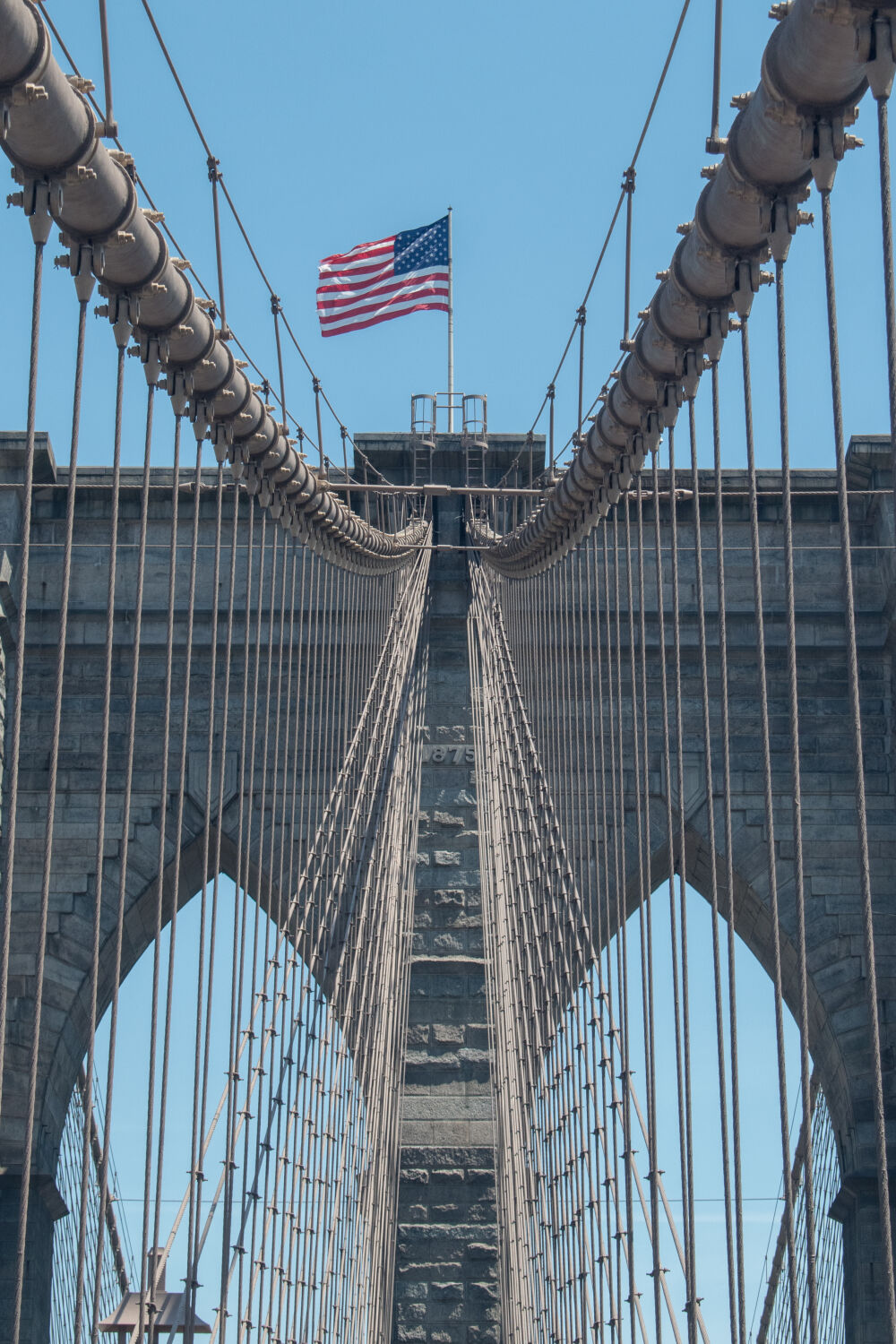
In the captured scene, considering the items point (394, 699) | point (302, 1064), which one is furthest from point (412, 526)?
point (302, 1064)

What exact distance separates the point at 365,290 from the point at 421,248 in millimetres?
973

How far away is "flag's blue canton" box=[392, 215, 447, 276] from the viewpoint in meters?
16.9

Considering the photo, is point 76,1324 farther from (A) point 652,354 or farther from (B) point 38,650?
(B) point 38,650

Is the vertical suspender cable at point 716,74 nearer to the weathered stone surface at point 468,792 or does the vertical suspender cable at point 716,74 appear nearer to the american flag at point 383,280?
the weathered stone surface at point 468,792

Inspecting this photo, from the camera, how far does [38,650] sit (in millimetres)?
15836

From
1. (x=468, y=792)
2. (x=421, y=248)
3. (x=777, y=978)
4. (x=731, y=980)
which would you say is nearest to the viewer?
(x=777, y=978)

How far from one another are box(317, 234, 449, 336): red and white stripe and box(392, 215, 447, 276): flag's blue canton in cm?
13

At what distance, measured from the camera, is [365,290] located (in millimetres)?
16344

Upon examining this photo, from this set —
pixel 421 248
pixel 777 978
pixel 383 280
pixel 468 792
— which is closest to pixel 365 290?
pixel 383 280

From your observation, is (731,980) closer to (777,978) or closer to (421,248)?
(777,978)

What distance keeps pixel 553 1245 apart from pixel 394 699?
4.50 metres

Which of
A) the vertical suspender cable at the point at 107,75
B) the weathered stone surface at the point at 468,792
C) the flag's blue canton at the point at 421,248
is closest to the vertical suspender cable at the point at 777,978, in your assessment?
the vertical suspender cable at the point at 107,75

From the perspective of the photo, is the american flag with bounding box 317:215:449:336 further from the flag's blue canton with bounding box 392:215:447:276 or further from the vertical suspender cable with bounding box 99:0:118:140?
the vertical suspender cable with bounding box 99:0:118:140

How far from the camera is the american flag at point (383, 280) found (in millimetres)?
16156
